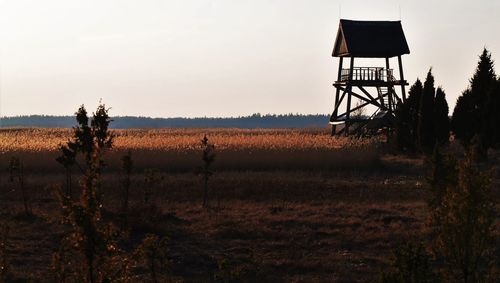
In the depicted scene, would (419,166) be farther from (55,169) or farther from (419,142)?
(55,169)

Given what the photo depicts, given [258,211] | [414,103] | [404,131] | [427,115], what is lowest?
[258,211]

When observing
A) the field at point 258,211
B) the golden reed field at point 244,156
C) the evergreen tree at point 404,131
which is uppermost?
the evergreen tree at point 404,131

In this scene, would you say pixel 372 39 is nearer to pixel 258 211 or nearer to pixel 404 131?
pixel 404 131

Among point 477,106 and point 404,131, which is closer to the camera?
point 477,106

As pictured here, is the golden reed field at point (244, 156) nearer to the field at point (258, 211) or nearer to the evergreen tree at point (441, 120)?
the field at point (258, 211)

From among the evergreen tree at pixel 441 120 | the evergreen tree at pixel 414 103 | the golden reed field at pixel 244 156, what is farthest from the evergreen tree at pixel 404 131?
the evergreen tree at pixel 441 120

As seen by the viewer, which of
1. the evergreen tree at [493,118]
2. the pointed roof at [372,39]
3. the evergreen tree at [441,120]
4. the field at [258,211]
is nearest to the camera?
the field at [258,211]

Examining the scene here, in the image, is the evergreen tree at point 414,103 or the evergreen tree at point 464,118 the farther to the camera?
the evergreen tree at point 414,103

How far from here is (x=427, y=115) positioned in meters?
45.3

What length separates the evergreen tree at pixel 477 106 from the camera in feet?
141

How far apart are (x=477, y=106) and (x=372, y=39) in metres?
11.5

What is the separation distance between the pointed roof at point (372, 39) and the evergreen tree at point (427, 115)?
28.4 feet

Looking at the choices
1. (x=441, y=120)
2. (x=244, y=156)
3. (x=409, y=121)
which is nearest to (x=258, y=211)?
(x=244, y=156)

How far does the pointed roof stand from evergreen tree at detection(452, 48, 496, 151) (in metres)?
8.49
